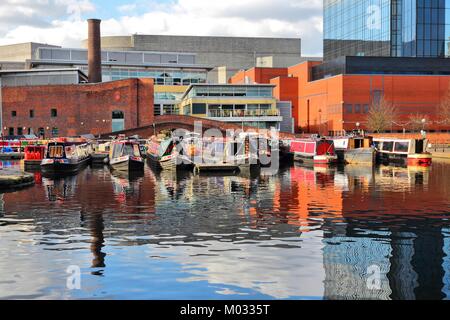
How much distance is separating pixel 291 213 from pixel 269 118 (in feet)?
215

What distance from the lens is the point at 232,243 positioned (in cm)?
1602

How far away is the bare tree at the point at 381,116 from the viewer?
8262 centimetres

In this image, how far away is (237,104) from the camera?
3506 inches

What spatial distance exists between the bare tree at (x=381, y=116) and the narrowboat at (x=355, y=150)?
2529 centimetres

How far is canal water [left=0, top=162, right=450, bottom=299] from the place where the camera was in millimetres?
11703

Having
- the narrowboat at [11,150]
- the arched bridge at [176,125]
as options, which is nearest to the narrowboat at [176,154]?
the narrowboat at [11,150]

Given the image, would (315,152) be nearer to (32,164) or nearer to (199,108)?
(32,164)

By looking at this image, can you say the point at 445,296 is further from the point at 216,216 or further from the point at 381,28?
the point at 381,28

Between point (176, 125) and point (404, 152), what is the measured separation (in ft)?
111

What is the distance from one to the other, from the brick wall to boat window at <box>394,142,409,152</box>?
36.0 meters

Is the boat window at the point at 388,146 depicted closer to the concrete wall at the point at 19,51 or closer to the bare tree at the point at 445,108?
the bare tree at the point at 445,108

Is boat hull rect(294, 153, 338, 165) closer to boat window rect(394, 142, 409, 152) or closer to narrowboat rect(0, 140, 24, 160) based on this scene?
boat window rect(394, 142, 409, 152)

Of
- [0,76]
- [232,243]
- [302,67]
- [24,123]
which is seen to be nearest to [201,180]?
[232,243]

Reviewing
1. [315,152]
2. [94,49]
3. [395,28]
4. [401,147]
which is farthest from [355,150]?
[395,28]
